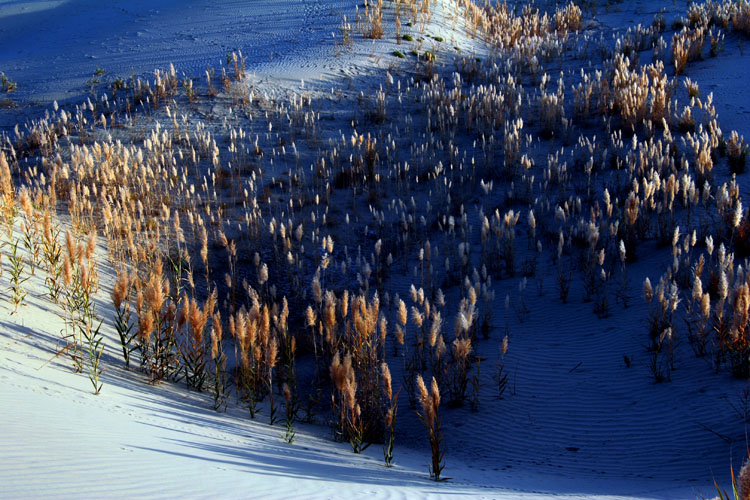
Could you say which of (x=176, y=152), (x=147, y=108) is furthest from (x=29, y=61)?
(x=176, y=152)

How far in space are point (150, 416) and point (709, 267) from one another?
5.92m

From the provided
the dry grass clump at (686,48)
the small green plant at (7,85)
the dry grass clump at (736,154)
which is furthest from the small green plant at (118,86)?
the dry grass clump at (686,48)

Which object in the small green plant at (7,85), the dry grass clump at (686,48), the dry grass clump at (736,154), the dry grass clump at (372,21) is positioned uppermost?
the dry grass clump at (372,21)

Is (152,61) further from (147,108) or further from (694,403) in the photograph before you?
(694,403)

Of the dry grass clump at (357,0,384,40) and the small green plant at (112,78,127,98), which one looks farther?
the dry grass clump at (357,0,384,40)

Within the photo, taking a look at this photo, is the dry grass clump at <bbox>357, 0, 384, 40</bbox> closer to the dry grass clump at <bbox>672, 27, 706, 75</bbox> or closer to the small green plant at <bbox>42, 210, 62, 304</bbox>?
the dry grass clump at <bbox>672, 27, 706, 75</bbox>

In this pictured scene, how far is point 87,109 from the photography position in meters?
12.8

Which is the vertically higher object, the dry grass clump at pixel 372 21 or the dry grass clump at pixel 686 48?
the dry grass clump at pixel 372 21

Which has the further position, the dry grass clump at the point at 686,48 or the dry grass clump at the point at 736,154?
the dry grass clump at the point at 686,48

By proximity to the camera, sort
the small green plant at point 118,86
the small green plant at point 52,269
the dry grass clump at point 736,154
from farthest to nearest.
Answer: the small green plant at point 118,86
the dry grass clump at point 736,154
the small green plant at point 52,269

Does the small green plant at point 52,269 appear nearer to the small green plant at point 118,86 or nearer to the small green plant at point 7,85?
the small green plant at point 118,86

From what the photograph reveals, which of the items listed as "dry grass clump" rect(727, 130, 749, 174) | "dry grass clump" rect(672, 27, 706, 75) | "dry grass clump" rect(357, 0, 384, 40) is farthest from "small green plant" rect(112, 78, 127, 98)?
"dry grass clump" rect(672, 27, 706, 75)

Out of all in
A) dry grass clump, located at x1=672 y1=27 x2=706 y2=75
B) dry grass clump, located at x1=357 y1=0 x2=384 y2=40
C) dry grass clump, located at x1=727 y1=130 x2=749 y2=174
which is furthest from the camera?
dry grass clump, located at x1=357 y1=0 x2=384 y2=40

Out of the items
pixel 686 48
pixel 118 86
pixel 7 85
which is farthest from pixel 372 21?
pixel 7 85
